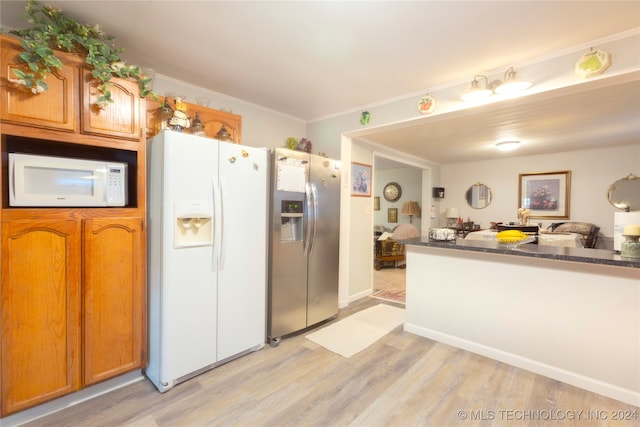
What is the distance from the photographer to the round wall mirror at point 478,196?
244 inches

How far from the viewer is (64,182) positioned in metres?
1.73

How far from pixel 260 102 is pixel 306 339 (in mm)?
2667

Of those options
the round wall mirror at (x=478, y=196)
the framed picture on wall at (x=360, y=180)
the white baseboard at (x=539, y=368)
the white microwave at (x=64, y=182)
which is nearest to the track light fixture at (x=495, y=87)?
the framed picture on wall at (x=360, y=180)

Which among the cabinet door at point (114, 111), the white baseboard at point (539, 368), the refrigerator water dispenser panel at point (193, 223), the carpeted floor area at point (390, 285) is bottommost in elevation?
the carpeted floor area at point (390, 285)

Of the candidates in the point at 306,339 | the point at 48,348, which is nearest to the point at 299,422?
the point at 306,339

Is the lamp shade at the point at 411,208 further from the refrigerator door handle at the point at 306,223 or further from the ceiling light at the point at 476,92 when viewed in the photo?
the refrigerator door handle at the point at 306,223

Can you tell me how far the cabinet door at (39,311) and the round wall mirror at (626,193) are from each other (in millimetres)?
7122

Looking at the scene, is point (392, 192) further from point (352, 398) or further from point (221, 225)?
point (352, 398)

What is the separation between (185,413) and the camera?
5.57ft

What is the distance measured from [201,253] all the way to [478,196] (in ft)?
20.5

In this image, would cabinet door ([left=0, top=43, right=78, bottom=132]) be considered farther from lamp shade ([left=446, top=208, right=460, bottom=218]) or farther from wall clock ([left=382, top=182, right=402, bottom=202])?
wall clock ([left=382, top=182, right=402, bottom=202])

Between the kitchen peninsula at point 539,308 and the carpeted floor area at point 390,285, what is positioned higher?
the kitchen peninsula at point 539,308

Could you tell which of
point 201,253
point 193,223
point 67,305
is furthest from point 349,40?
point 67,305

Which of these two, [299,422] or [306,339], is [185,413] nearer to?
[299,422]
